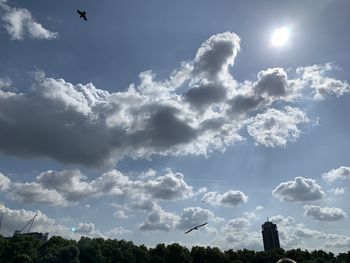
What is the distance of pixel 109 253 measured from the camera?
14725 centimetres

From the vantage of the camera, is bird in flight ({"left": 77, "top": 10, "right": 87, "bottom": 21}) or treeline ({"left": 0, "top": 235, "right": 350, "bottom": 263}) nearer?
bird in flight ({"left": 77, "top": 10, "right": 87, "bottom": 21})

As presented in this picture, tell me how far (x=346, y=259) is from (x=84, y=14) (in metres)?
176

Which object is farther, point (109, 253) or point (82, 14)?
point (109, 253)

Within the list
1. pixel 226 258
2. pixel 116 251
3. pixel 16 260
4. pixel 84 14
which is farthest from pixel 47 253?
pixel 84 14

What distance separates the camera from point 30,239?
153125 mm

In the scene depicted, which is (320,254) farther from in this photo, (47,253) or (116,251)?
(47,253)

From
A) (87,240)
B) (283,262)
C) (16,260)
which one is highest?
(87,240)

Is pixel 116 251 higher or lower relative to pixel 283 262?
higher

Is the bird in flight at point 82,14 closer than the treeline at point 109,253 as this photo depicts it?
Yes

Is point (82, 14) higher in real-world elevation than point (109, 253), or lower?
higher

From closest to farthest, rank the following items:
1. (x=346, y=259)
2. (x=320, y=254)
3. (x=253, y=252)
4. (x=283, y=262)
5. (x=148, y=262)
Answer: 1. (x=283, y=262)
2. (x=148, y=262)
3. (x=253, y=252)
4. (x=346, y=259)
5. (x=320, y=254)

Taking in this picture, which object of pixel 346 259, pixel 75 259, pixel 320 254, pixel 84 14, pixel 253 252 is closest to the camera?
pixel 84 14

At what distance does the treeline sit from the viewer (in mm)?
135375

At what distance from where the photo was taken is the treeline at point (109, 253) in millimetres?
135375
